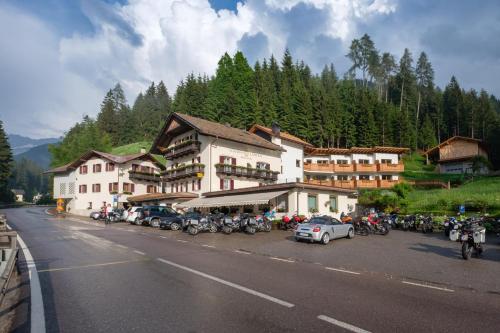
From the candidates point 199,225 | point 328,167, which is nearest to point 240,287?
point 199,225

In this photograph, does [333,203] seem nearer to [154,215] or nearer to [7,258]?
[154,215]

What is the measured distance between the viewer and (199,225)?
22.5 meters

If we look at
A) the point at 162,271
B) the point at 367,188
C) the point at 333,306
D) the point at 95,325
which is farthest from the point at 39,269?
the point at 367,188

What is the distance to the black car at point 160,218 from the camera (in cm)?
2647

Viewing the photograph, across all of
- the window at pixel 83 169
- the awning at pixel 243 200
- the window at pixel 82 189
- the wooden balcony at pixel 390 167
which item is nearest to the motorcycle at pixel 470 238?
the awning at pixel 243 200

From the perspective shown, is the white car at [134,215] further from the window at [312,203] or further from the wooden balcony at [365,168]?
the wooden balcony at [365,168]

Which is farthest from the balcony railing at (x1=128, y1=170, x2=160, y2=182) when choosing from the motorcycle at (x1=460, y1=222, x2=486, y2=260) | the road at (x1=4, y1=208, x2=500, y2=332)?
the motorcycle at (x1=460, y1=222, x2=486, y2=260)

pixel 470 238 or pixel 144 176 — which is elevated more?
pixel 144 176

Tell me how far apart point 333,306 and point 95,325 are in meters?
4.22

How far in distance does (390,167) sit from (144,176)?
3764 centimetres

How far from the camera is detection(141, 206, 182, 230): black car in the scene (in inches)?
1042

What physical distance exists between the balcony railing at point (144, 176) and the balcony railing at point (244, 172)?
19.4 m

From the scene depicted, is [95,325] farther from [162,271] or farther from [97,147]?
[97,147]

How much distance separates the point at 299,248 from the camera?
15586mm
